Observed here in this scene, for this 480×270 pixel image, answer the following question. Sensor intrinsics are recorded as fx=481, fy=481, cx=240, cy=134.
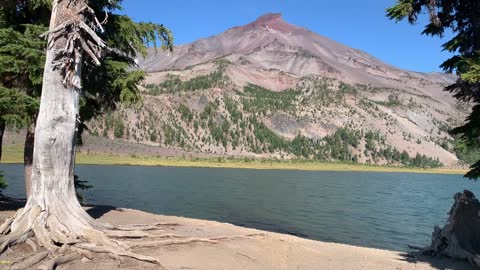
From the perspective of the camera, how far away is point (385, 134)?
19088 cm

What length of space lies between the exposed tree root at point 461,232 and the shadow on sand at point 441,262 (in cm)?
29

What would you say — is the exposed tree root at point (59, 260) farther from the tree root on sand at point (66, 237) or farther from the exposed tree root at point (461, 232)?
the exposed tree root at point (461, 232)

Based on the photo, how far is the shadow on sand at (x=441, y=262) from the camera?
14.2 meters

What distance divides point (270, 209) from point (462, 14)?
28.7 metres

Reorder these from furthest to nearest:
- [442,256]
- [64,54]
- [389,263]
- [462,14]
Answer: [442,256] → [389,263] → [462,14] → [64,54]

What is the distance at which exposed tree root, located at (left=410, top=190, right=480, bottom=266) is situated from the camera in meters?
15.3

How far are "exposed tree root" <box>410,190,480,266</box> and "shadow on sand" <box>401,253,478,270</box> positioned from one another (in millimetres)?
290

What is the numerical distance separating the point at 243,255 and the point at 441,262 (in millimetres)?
6721

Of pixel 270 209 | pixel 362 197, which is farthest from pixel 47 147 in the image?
pixel 362 197

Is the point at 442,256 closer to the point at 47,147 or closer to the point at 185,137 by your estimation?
the point at 47,147

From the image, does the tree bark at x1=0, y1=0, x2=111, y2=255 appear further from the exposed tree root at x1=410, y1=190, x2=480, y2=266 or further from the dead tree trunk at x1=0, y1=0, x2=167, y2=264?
the exposed tree root at x1=410, y1=190, x2=480, y2=266

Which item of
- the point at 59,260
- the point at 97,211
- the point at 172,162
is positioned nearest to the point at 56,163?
the point at 59,260

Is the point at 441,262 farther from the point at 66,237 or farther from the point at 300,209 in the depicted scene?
the point at 300,209

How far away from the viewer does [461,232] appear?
15.6 metres
